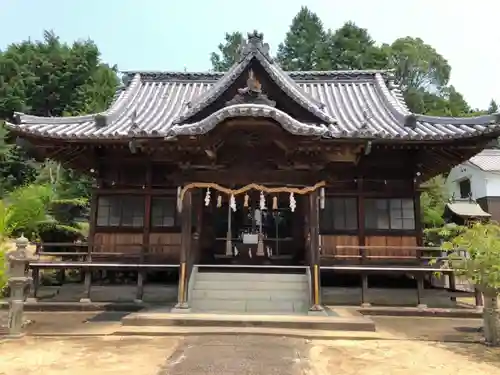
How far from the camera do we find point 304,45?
58375 millimetres

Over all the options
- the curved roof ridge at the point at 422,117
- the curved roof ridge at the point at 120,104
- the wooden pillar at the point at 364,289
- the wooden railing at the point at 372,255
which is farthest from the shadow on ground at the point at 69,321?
the curved roof ridge at the point at 422,117

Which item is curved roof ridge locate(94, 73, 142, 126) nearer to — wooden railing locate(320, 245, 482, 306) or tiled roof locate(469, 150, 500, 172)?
wooden railing locate(320, 245, 482, 306)

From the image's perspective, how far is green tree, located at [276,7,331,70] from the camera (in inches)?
2184

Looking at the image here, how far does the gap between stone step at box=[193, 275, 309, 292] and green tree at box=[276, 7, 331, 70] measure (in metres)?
45.9

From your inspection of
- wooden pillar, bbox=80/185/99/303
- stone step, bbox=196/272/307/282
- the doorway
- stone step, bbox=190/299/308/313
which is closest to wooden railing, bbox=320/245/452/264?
stone step, bbox=196/272/307/282

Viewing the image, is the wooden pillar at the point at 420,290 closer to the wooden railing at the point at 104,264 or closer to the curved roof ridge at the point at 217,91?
the wooden railing at the point at 104,264

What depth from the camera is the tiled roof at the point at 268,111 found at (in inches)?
397

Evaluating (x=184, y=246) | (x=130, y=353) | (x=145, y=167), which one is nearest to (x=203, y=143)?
(x=184, y=246)

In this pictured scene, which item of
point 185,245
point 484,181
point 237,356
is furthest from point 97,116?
point 484,181

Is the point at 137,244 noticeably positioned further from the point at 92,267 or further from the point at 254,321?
the point at 254,321

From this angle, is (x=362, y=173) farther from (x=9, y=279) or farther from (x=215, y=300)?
(x=9, y=279)

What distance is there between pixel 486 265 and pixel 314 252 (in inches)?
147

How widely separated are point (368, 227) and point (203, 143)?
5.89m

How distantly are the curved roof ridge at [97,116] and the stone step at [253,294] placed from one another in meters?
6.16
